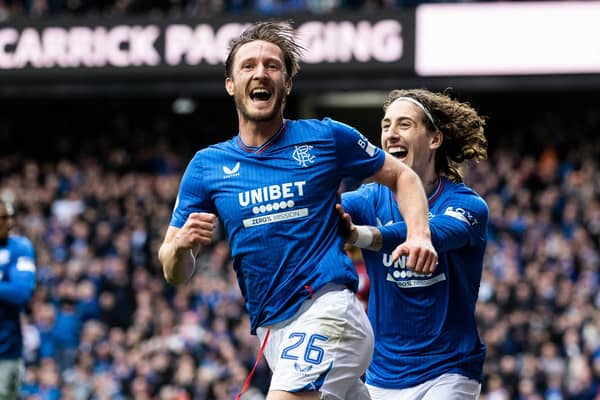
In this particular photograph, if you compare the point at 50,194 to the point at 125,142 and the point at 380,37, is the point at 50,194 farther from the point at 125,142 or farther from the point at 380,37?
A: the point at 380,37

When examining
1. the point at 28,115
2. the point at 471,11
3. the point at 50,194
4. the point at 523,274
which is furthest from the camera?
the point at 28,115

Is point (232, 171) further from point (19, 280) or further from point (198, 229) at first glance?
point (19, 280)

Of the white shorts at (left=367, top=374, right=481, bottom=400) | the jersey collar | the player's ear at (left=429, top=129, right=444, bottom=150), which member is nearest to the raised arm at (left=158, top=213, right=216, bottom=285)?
the jersey collar

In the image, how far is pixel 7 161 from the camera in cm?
2433

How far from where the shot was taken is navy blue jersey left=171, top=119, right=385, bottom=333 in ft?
15.5

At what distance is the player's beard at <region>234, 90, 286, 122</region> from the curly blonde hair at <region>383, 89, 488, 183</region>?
1160 millimetres

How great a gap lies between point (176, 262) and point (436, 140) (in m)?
1.77

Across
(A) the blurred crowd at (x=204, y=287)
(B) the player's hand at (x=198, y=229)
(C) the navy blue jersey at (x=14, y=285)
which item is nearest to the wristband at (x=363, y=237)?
(B) the player's hand at (x=198, y=229)

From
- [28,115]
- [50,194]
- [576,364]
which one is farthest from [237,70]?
[28,115]

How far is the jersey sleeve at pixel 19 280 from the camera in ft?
27.2

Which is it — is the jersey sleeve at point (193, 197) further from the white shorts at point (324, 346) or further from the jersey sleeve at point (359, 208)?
the jersey sleeve at point (359, 208)

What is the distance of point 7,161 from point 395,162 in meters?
20.5

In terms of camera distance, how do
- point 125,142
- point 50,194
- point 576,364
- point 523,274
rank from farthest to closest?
point 125,142 → point 50,194 → point 523,274 → point 576,364

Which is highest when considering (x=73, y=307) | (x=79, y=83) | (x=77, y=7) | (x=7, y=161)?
(x=77, y=7)
